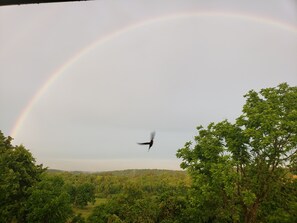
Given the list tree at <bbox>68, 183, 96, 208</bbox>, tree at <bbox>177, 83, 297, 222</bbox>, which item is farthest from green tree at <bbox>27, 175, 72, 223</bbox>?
tree at <bbox>68, 183, 96, 208</bbox>

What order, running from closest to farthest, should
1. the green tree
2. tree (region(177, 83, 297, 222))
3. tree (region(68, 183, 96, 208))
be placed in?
1. tree (region(177, 83, 297, 222))
2. the green tree
3. tree (region(68, 183, 96, 208))

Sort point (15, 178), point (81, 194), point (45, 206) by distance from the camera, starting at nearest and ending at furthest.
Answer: point (45, 206)
point (15, 178)
point (81, 194)

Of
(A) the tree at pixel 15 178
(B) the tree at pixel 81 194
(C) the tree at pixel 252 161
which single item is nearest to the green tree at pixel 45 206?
(A) the tree at pixel 15 178

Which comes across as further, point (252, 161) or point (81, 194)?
point (81, 194)

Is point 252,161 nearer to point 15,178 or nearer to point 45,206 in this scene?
point 45,206

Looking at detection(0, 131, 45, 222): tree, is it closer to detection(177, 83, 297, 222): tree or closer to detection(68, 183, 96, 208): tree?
detection(177, 83, 297, 222): tree

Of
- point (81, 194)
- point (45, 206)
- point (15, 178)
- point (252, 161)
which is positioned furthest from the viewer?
point (81, 194)

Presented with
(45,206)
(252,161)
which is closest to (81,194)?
(45,206)

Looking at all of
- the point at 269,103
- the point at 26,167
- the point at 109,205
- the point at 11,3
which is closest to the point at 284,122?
the point at 269,103
